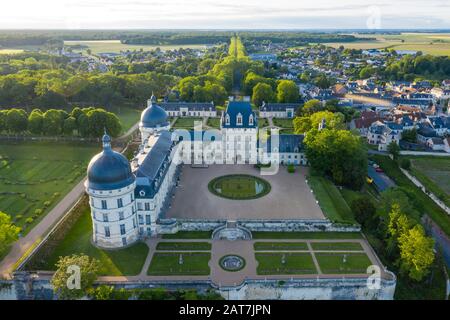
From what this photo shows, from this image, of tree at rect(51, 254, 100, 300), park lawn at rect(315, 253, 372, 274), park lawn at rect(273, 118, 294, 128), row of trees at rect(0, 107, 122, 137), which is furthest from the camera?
park lawn at rect(273, 118, 294, 128)

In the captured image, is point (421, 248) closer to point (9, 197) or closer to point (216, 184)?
point (216, 184)

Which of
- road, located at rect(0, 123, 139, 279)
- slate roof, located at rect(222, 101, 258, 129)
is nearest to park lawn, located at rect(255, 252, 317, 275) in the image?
road, located at rect(0, 123, 139, 279)

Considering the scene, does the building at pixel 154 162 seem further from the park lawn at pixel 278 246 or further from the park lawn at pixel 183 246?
the park lawn at pixel 278 246

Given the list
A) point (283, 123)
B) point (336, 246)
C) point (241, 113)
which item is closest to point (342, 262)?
point (336, 246)

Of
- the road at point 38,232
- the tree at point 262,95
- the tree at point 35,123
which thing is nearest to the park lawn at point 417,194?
the tree at point 262,95

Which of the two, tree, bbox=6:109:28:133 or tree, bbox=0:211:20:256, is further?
tree, bbox=6:109:28:133

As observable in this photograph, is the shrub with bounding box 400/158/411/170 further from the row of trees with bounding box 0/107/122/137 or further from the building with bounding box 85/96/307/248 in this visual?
the row of trees with bounding box 0/107/122/137

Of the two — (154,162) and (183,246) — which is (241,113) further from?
(183,246)
